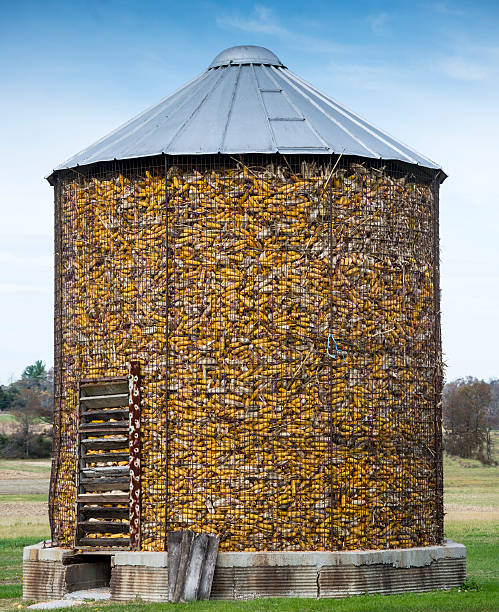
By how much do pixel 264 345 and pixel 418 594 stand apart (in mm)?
3856

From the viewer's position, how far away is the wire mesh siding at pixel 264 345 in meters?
15.3

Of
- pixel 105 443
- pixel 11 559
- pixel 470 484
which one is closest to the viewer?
pixel 105 443

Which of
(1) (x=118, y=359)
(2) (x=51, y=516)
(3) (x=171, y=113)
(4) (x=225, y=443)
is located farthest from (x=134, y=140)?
(2) (x=51, y=516)

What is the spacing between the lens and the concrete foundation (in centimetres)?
1491

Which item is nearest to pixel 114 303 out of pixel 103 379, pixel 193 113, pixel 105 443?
pixel 103 379

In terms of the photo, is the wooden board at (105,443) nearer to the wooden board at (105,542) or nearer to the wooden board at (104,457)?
the wooden board at (104,457)

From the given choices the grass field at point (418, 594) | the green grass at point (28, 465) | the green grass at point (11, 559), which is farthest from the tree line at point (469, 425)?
the green grass at point (11, 559)

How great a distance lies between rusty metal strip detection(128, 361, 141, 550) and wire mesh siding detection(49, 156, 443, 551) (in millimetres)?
109

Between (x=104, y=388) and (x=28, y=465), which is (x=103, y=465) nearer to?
(x=104, y=388)

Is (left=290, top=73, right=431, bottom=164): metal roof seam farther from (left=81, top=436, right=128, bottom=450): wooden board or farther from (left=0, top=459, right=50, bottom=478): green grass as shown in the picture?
(left=0, top=459, right=50, bottom=478): green grass

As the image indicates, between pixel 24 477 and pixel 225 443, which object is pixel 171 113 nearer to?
pixel 225 443

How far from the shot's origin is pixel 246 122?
16328 millimetres

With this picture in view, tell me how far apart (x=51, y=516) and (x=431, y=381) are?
5.93 metres

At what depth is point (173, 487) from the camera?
50.6ft
